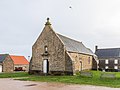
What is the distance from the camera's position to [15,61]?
66688 millimetres

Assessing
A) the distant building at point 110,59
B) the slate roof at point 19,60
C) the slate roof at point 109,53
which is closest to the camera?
the distant building at point 110,59

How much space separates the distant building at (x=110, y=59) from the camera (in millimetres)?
64250

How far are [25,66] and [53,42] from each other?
3591 cm

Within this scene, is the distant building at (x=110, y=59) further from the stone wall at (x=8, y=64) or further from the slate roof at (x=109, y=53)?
the stone wall at (x=8, y=64)

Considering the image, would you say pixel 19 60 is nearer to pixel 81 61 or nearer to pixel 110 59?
pixel 110 59

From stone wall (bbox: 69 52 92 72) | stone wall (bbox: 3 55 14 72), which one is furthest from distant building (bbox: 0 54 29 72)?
stone wall (bbox: 69 52 92 72)

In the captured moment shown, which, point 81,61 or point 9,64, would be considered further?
point 9,64

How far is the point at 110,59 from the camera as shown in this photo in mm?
65188

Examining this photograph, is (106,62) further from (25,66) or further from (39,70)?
(39,70)

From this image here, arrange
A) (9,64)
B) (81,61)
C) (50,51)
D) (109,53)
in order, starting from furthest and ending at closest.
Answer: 1. (109,53)
2. (9,64)
3. (81,61)
4. (50,51)

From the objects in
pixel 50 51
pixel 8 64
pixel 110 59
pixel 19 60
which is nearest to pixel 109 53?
pixel 110 59

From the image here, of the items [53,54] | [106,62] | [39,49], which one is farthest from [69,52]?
[106,62]

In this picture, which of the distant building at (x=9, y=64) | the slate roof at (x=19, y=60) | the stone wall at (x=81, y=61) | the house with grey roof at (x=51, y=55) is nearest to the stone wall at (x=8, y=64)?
the distant building at (x=9, y=64)

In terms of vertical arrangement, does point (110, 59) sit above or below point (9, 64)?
above
